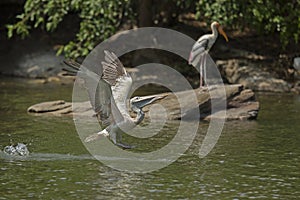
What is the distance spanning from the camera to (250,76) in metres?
19.0

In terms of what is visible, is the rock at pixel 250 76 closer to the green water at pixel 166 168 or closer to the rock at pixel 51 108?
the green water at pixel 166 168

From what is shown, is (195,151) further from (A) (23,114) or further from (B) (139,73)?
(B) (139,73)

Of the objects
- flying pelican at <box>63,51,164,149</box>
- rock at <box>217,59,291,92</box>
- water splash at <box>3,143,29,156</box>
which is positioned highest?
flying pelican at <box>63,51,164,149</box>

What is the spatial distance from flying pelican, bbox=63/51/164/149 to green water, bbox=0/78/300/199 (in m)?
0.56

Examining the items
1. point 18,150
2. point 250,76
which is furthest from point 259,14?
point 18,150

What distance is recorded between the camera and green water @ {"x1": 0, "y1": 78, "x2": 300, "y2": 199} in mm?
8289

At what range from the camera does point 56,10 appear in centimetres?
1775

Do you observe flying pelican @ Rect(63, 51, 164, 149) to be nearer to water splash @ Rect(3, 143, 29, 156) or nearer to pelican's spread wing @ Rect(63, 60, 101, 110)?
pelican's spread wing @ Rect(63, 60, 101, 110)

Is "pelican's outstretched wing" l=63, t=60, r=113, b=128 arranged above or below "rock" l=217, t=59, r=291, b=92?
above

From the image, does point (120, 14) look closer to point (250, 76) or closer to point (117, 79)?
point (250, 76)

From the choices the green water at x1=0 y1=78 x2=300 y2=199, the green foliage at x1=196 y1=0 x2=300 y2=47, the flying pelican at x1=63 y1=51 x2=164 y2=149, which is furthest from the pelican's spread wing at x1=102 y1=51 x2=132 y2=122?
the green foliage at x1=196 y1=0 x2=300 y2=47

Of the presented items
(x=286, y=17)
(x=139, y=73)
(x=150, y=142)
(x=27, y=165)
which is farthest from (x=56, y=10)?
(x=27, y=165)

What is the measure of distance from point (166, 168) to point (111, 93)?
1100 mm

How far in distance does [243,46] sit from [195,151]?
10.7 m
